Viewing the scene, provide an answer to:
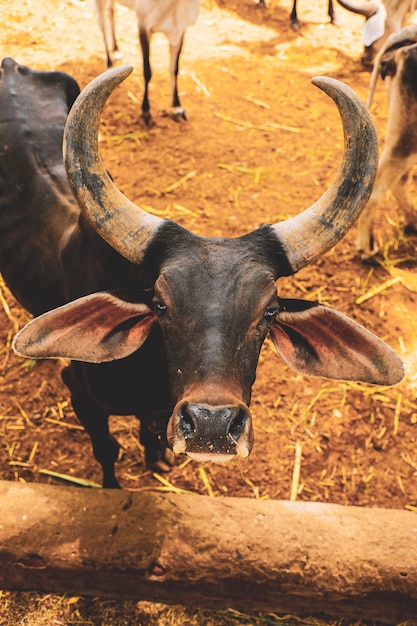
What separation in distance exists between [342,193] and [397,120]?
8.95 feet

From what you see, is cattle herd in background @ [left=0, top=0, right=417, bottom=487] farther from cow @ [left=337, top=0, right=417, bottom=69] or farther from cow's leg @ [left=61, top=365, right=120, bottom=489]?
cow @ [left=337, top=0, right=417, bottom=69]

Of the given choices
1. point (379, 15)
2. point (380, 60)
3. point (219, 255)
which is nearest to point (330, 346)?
point (219, 255)

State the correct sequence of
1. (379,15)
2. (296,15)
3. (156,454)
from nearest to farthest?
(156,454), (379,15), (296,15)

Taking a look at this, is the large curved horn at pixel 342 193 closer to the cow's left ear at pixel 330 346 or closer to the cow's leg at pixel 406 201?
the cow's left ear at pixel 330 346

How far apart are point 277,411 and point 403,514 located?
126 centimetres

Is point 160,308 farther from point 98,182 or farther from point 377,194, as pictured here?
point 377,194

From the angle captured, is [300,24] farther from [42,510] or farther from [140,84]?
[42,510]

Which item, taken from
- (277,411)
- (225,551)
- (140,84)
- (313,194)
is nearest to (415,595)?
(225,551)

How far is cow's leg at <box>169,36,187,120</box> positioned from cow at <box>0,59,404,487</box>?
4.35m

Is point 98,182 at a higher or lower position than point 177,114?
higher

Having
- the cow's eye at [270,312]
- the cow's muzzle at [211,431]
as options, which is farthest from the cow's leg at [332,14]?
the cow's muzzle at [211,431]

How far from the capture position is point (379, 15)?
5.61 m

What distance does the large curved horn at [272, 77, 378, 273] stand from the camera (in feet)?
6.70

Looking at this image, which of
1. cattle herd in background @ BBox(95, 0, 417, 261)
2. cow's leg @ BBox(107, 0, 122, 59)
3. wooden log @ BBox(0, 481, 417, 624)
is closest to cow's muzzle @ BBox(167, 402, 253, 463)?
wooden log @ BBox(0, 481, 417, 624)
